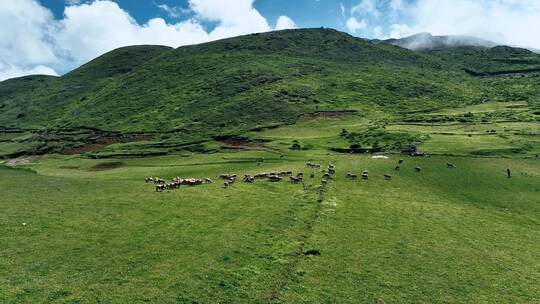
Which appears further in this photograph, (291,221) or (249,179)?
(249,179)

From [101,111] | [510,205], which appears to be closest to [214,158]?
[510,205]

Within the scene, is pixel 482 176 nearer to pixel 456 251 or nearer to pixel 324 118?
pixel 456 251

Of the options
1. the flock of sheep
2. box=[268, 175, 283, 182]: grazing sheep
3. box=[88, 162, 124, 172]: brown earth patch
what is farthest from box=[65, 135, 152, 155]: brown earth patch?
box=[268, 175, 283, 182]: grazing sheep

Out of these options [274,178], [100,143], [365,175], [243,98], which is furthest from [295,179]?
[243,98]

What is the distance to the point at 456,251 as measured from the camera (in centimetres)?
3003

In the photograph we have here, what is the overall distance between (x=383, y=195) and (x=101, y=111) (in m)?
144

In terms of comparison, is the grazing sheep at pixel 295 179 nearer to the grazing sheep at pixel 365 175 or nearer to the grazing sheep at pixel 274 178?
the grazing sheep at pixel 274 178

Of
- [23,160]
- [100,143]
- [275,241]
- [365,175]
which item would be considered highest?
[100,143]

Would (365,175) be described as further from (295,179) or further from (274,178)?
(274,178)

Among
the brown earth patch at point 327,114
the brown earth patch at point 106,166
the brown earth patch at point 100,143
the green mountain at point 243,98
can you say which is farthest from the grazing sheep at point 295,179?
the brown earth patch at point 100,143

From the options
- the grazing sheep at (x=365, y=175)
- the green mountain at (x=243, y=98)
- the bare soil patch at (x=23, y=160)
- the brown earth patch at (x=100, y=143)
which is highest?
the green mountain at (x=243, y=98)

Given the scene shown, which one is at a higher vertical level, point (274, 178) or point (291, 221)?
point (274, 178)

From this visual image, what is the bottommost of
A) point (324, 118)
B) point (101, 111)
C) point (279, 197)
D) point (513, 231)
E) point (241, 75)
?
point (513, 231)

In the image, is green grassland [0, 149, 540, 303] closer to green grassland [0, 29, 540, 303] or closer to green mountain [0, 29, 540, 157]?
green grassland [0, 29, 540, 303]
